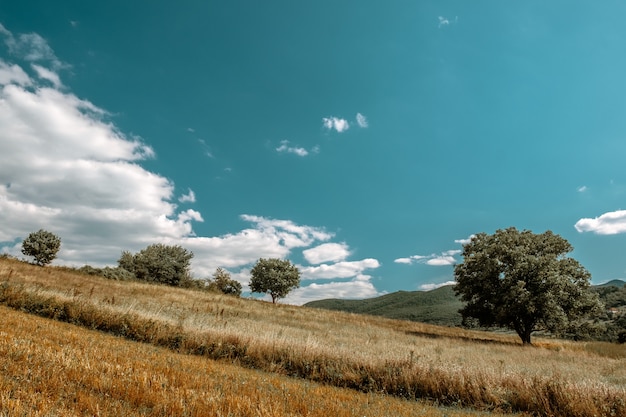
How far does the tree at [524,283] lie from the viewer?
118 ft

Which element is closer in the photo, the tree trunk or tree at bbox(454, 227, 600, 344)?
tree at bbox(454, 227, 600, 344)

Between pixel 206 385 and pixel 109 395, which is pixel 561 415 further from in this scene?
pixel 109 395

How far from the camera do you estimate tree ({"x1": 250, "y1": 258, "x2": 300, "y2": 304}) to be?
82.0m

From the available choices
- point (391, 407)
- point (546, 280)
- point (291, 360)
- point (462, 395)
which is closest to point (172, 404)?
point (391, 407)

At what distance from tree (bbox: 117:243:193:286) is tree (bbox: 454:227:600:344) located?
6039cm

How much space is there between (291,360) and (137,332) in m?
6.91

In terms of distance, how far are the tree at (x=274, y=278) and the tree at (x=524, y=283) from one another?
46808 mm

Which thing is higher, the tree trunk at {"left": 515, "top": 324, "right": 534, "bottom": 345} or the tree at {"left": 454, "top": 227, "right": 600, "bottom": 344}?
the tree at {"left": 454, "top": 227, "right": 600, "bottom": 344}

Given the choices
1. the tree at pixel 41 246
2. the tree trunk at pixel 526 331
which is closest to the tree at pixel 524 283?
the tree trunk at pixel 526 331

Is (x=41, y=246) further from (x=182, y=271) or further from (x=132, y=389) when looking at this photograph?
(x=132, y=389)

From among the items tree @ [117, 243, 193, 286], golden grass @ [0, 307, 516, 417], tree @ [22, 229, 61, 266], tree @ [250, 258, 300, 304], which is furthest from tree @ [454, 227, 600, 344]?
tree @ [22, 229, 61, 266]

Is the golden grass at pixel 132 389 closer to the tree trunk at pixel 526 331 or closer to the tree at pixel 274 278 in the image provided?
the tree trunk at pixel 526 331

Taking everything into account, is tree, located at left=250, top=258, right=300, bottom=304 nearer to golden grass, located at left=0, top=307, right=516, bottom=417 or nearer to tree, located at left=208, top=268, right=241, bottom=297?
tree, located at left=208, top=268, right=241, bottom=297

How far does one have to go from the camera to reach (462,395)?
11.6 meters
